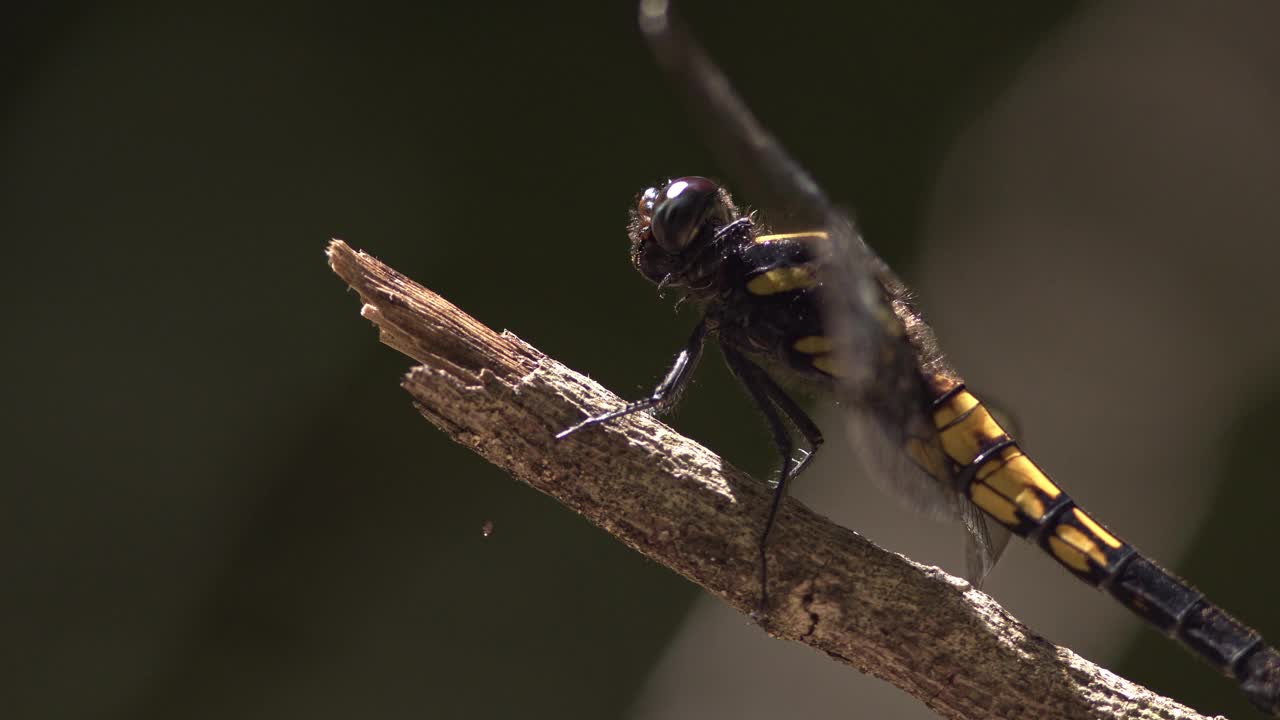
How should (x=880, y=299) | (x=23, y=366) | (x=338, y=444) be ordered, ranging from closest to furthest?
Answer: (x=880, y=299) → (x=23, y=366) → (x=338, y=444)

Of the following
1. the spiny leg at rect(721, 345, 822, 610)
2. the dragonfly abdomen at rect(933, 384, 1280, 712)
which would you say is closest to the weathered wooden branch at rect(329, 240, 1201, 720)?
the dragonfly abdomen at rect(933, 384, 1280, 712)

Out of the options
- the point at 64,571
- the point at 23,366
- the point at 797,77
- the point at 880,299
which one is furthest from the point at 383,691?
the point at 797,77

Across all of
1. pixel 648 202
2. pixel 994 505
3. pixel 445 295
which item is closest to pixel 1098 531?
pixel 994 505

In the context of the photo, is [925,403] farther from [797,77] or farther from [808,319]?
[797,77]

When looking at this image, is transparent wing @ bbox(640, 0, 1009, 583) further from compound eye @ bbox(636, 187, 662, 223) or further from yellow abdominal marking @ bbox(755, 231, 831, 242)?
compound eye @ bbox(636, 187, 662, 223)

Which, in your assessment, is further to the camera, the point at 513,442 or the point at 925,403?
the point at 925,403

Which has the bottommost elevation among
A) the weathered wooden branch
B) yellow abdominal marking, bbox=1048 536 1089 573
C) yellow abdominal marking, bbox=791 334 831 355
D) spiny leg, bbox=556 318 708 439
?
the weathered wooden branch

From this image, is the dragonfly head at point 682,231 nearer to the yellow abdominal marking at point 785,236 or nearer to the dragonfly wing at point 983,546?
the yellow abdominal marking at point 785,236

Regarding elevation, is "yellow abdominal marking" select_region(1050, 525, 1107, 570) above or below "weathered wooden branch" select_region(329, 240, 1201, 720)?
above
